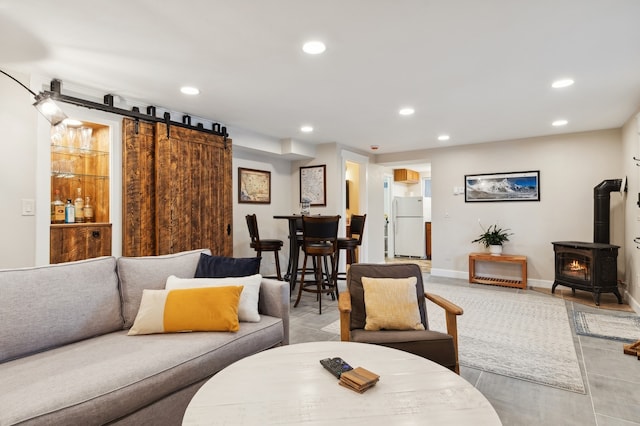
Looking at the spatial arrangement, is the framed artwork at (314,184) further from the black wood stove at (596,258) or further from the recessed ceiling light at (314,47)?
the black wood stove at (596,258)

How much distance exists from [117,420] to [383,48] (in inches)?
104

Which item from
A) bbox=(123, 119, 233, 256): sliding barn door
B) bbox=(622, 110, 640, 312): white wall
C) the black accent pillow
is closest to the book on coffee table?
the black accent pillow

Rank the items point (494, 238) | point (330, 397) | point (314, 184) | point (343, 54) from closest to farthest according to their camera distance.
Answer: point (330, 397), point (343, 54), point (494, 238), point (314, 184)

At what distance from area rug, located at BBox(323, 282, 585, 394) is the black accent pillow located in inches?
48.8

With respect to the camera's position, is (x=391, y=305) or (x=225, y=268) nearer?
(x=391, y=305)

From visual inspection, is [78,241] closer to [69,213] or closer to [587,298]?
[69,213]

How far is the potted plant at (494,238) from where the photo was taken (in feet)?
17.6

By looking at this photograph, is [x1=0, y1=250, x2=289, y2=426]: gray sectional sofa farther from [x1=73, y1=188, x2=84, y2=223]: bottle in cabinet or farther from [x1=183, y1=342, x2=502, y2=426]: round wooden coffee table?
[x1=73, y1=188, x2=84, y2=223]: bottle in cabinet

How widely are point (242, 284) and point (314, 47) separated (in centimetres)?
173

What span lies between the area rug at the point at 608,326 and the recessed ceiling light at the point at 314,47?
11.3ft

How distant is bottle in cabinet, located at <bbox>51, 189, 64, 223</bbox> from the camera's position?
3068 millimetres

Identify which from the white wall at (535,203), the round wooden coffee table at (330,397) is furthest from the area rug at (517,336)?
the round wooden coffee table at (330,397)

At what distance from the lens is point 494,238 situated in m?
5.39

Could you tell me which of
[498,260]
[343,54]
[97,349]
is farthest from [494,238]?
[97,349]
